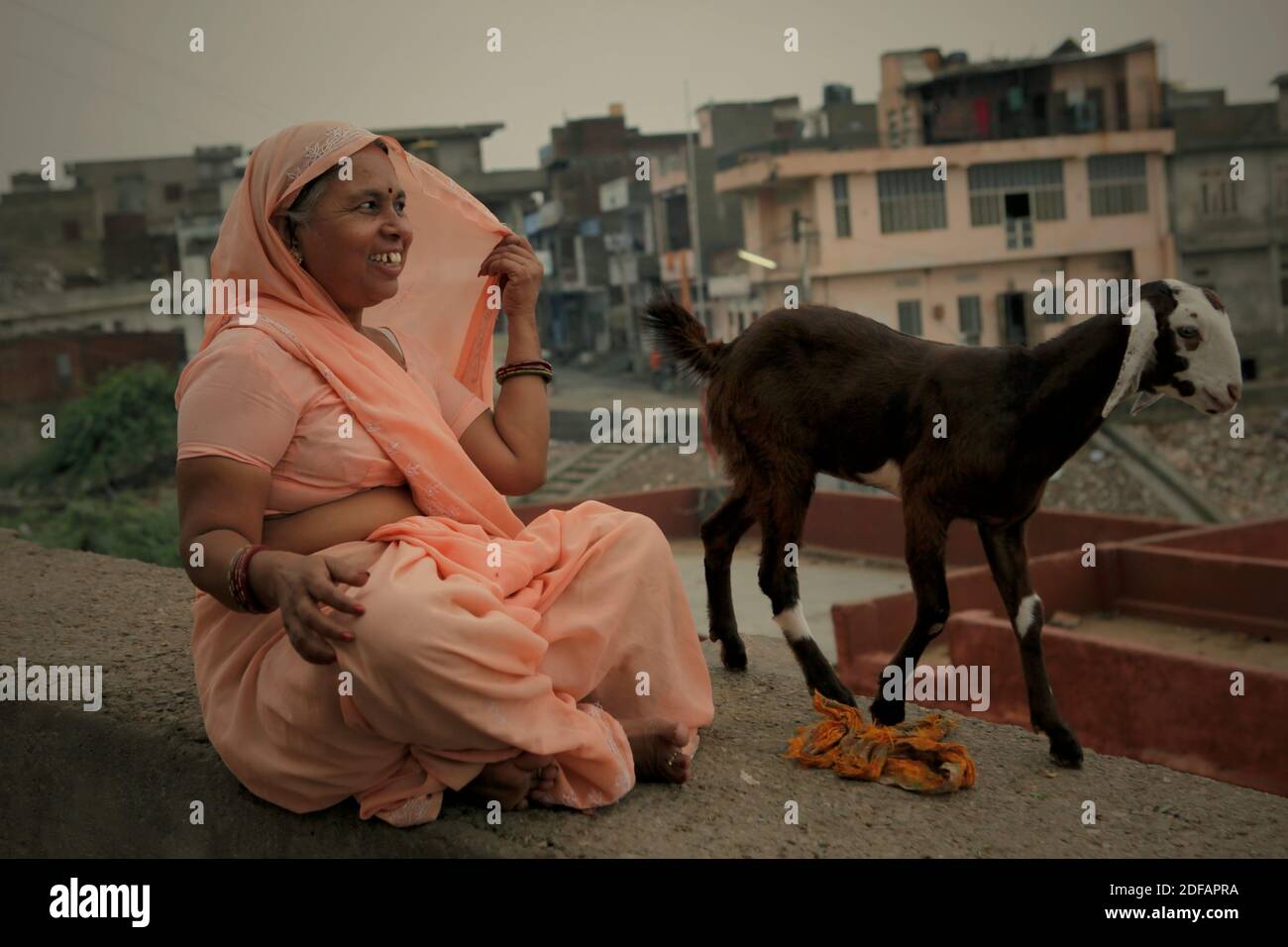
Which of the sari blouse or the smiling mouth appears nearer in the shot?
the sari blouse

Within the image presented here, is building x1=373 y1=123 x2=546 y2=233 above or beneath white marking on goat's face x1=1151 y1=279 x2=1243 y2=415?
above

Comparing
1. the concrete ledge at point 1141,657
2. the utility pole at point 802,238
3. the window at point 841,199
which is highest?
the window at point 841,199

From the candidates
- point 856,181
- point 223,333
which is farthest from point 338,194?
point 856,181

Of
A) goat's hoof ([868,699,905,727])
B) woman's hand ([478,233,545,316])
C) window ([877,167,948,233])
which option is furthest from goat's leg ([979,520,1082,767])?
window ([877,167,948,233])

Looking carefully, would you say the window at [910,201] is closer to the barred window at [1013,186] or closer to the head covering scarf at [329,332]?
the barred window at [1013,186]

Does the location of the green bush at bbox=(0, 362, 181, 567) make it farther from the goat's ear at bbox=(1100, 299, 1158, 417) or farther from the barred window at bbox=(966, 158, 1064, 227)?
the goat's ear at bbox=(1100, 299, 1158, 417)

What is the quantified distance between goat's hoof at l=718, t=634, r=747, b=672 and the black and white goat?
0.46 metres

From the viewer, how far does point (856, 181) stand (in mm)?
32969

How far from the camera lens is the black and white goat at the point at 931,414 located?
342 cm

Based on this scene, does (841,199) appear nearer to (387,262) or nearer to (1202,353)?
(1202,353)

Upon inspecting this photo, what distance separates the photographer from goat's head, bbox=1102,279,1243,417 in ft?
11.0

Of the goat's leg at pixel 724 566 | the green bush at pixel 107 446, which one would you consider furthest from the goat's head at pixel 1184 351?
the green bush at pixel 107 446

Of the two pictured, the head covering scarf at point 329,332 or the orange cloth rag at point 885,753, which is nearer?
the head covering scarf at point 329,332
